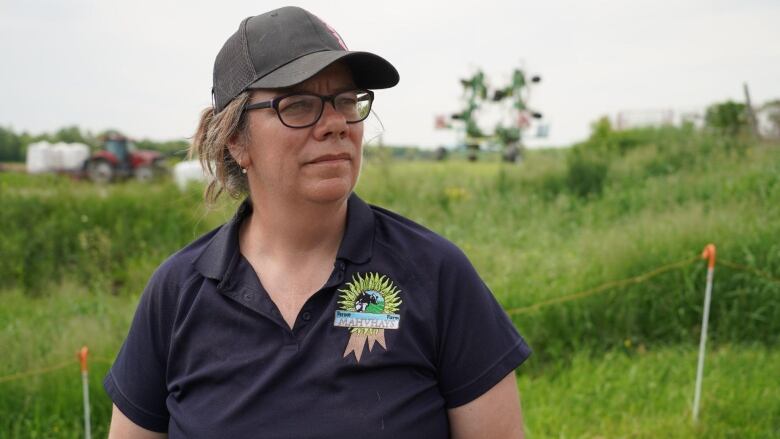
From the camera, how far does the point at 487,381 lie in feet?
5.60

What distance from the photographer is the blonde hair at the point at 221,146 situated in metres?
1.79

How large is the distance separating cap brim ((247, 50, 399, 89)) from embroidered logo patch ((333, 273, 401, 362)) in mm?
462

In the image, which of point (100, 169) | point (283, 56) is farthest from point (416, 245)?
point (100, 169)

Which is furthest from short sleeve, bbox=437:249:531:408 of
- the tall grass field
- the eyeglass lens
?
the tall grass field

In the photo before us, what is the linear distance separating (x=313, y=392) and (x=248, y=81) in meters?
0.71

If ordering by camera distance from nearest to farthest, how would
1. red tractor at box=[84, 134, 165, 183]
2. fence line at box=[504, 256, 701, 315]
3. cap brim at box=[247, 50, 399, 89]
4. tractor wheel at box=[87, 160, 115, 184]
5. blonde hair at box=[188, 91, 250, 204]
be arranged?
1. cap brim at box=[247, 50, 399, 89]
2. blonde hair at box=[188, 91, 250, 204]
3. fence line at box=[504, 256, 701, 315]
4. tractor wheel at box=[87, 160, 115, 184]
5. red tractor at box=[84, 134, 165, 183]

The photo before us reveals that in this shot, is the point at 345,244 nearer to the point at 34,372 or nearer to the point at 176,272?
the point at 176,272

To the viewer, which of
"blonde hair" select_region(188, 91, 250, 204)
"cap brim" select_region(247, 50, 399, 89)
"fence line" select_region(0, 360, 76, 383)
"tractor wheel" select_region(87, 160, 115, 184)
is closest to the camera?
"cap brim" select_region(247, 50, 399, 89)

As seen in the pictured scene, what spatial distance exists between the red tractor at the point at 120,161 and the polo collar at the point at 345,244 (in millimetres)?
21462

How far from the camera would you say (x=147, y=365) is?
1.87 metres

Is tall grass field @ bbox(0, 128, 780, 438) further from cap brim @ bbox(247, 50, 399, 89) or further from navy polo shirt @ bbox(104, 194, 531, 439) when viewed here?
cap brim @ bbox(247, 50, 399, 89)

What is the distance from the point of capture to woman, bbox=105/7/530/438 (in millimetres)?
1677

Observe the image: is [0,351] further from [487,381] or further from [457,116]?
[457,116]

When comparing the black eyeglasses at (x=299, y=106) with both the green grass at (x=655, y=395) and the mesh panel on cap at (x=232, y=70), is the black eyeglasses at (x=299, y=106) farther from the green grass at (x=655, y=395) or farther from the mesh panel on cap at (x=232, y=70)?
the green grass at (x=655, y=395)
